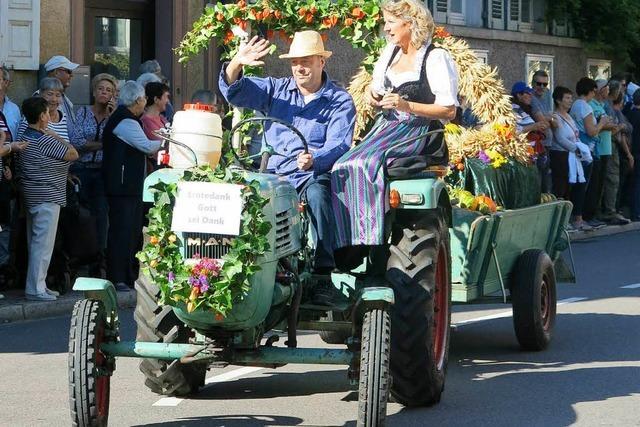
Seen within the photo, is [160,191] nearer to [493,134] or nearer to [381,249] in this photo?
[381,249]

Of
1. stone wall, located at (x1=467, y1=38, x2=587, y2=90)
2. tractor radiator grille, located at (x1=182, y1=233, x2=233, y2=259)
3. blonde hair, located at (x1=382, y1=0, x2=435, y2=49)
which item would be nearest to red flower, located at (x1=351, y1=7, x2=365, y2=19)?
blonde hair, located at (x1=382, y1=0, x2=435, y2=49)

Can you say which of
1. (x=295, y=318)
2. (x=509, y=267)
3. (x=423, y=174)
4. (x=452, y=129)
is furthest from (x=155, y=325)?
(x=452, y=129)

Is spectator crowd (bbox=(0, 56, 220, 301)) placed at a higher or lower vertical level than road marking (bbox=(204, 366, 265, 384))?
higher

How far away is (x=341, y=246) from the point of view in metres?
9.00

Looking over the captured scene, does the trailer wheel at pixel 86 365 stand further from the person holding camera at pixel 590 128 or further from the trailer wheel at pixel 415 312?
the person holding camera at pixel 590 128

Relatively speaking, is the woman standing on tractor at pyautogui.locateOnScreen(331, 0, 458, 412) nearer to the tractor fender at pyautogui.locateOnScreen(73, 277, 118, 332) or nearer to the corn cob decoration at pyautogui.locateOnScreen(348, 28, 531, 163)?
the tractor fender at pyautogui.locateOnScreen(73, 277, 118, 332)

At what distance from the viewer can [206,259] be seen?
770 cm

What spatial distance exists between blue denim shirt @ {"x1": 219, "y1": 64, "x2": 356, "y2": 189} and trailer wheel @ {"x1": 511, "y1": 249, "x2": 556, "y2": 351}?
2.38m

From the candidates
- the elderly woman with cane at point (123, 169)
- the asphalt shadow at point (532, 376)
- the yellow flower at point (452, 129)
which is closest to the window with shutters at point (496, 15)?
the elderly woman with cane at point (123, 169)

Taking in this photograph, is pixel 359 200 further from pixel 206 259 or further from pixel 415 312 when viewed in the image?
pixel 206 259

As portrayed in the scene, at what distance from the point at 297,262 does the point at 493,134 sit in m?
3.61

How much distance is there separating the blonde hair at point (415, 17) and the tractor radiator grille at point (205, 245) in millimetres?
2375

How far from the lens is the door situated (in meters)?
20.0

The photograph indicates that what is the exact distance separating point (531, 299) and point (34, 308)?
4.72 metres
